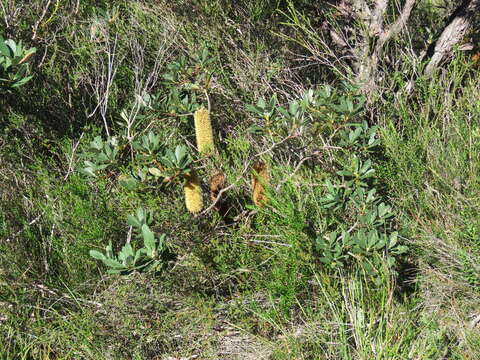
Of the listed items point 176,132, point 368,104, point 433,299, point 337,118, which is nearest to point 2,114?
point 176,132

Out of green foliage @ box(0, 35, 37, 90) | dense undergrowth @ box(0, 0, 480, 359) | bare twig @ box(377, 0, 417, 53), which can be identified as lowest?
dense undergrowth @ box(0, 0, 480, 359)

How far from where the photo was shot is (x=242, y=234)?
2.73 meters

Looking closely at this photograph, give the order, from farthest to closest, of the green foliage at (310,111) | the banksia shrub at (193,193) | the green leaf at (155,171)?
the green foliage at (310,111)
the banksia shrub at (193,193)
the green leaf at (155,171)

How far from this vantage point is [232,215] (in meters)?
2.93

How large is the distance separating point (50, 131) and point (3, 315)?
1186 millimetres

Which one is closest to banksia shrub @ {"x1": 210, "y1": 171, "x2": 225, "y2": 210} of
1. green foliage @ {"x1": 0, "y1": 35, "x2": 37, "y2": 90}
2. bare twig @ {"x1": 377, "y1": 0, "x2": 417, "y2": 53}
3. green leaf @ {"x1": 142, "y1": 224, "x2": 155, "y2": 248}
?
green leaf @ {"x1": 142, "y1": 224, "x2": 155, "y2": 248}

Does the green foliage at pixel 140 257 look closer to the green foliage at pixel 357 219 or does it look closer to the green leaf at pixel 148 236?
the green leaf at pixel 148 236

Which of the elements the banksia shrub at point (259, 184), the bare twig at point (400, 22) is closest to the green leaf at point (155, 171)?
the banksia shrub at point (259, 184)

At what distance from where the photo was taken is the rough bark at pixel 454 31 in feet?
10.7

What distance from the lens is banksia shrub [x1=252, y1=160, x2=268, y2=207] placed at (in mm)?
2670

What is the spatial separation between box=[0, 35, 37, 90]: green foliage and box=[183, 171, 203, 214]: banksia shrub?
33.7 inches

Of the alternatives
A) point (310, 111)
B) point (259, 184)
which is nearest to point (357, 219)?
point (259, 184)

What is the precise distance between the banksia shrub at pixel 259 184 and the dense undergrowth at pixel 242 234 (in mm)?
11

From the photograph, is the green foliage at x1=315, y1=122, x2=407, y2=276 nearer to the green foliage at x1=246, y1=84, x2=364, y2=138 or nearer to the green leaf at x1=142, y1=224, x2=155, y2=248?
the green foliage at x1=246, y1=84, x2=364, y2=138
